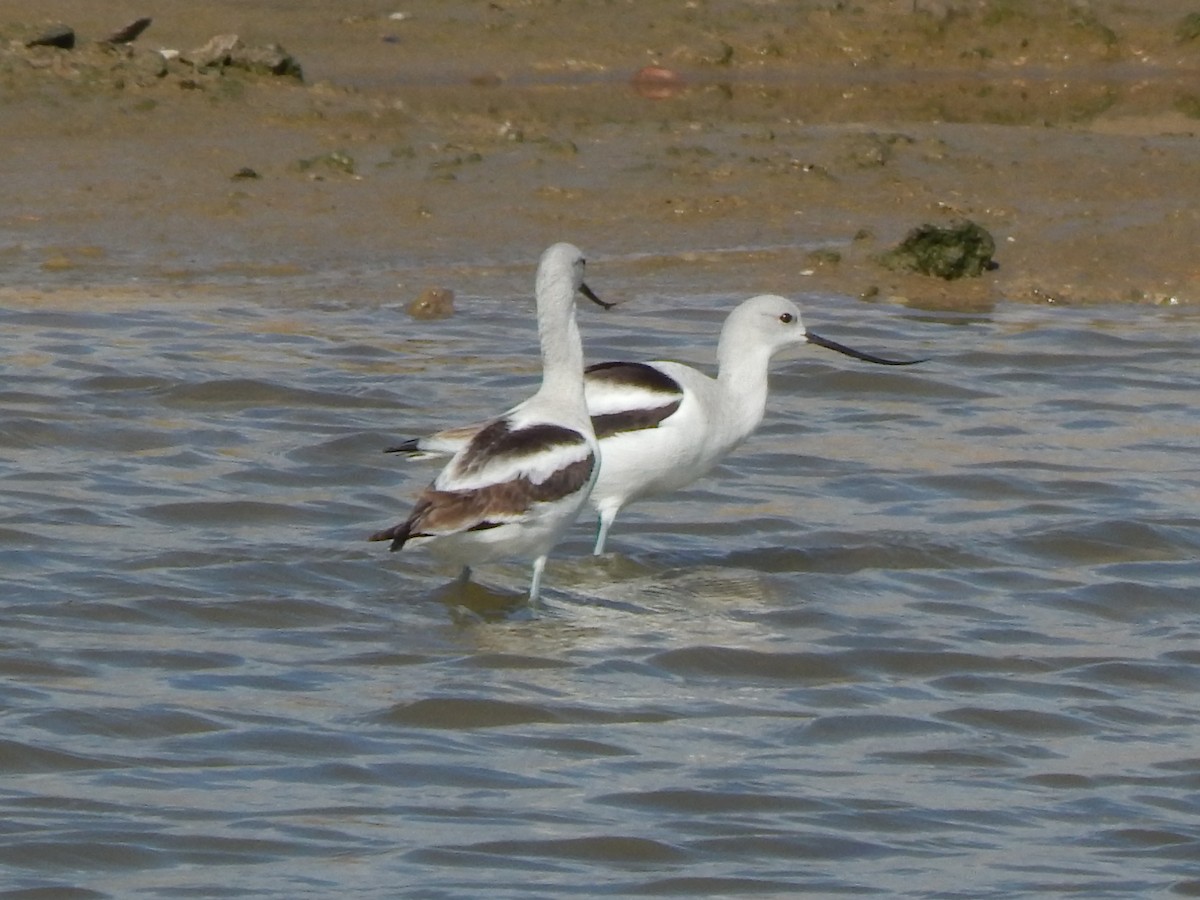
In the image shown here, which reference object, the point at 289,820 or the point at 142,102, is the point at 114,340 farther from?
the point at 289,820

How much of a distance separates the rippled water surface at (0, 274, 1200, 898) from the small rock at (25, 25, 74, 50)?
380 cm

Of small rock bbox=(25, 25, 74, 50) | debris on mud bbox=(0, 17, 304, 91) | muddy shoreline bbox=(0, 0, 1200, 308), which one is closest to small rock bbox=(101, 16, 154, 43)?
muddy shoreline bbox=(0, 0, 1200, 308)

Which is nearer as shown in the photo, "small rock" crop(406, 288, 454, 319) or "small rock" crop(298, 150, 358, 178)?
"small rock" crop(406, 288, 454, 319)

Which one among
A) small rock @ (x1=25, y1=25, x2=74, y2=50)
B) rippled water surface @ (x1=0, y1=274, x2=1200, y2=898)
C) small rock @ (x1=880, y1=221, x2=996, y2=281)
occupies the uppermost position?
small rock @ (x1=25, y1=25, x2=74, y2=50)

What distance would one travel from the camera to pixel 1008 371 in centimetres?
890

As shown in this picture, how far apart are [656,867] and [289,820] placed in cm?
74

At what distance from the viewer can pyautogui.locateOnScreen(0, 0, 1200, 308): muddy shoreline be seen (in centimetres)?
988

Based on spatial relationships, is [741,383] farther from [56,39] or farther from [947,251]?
[56,39]

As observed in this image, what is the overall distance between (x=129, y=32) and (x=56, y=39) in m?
1.25

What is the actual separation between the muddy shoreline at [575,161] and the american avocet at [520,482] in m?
3.01

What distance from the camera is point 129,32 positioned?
13609 mm

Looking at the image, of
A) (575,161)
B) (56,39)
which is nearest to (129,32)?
(56,39)

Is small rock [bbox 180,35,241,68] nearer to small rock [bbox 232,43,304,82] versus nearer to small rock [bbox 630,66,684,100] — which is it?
small rock [bbox 232,43,304,82]

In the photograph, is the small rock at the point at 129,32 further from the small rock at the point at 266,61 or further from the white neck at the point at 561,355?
the white neck at the point at 561,355
